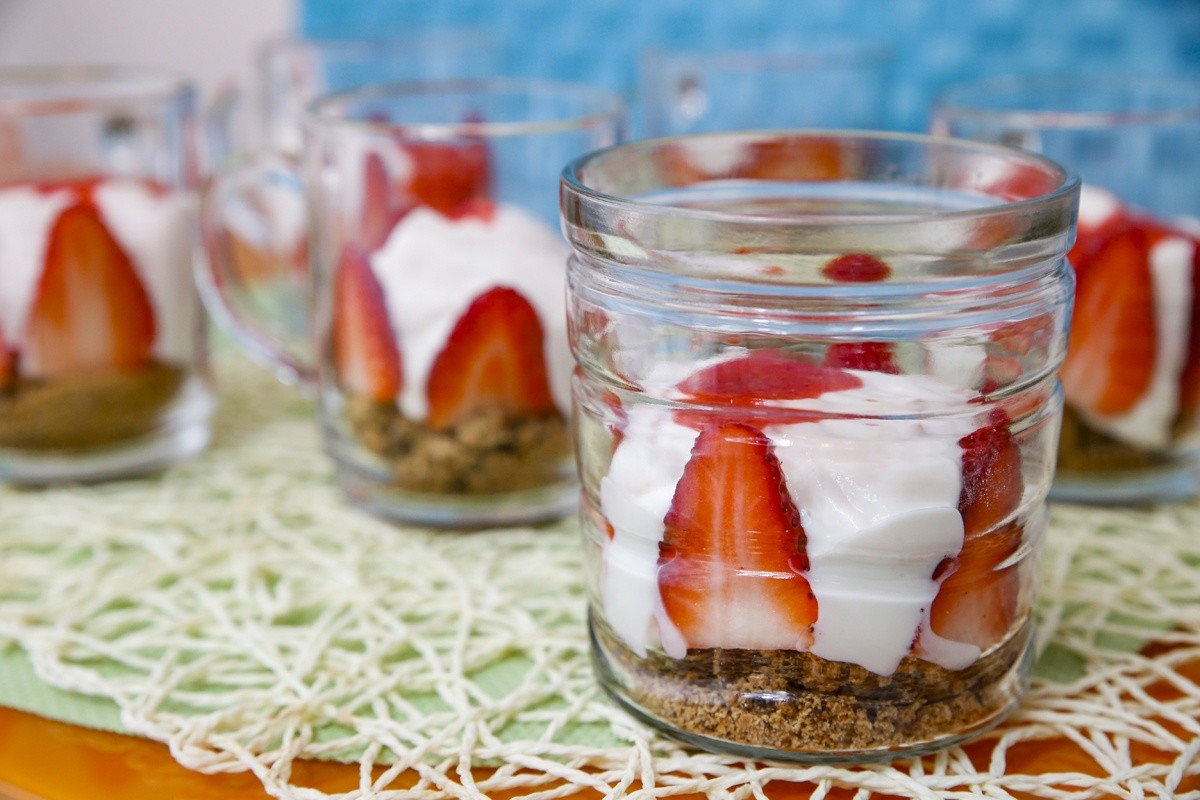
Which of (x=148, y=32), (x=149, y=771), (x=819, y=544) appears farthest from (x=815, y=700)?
(x=148, y=32)

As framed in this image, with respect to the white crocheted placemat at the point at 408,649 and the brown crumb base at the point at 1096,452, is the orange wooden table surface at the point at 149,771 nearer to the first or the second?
the white crocheted placemat at the point at 408,649

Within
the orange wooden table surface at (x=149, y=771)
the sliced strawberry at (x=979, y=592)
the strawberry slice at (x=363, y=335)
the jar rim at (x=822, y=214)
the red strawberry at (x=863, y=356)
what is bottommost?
the orange wooden table surface at (x=149, y=771)

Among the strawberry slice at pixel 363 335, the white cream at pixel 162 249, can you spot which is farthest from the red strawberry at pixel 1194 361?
the white cream at pixel 162 249

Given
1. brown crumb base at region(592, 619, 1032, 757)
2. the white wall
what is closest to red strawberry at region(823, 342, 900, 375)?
brown crumb base at region(592, 619, 1032, 757)

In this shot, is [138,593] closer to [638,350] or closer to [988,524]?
[638,350]

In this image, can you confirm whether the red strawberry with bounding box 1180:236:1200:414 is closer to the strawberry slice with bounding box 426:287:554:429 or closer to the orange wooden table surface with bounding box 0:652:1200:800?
the orange wooden table surface with bounding box 0:652:1200:800
